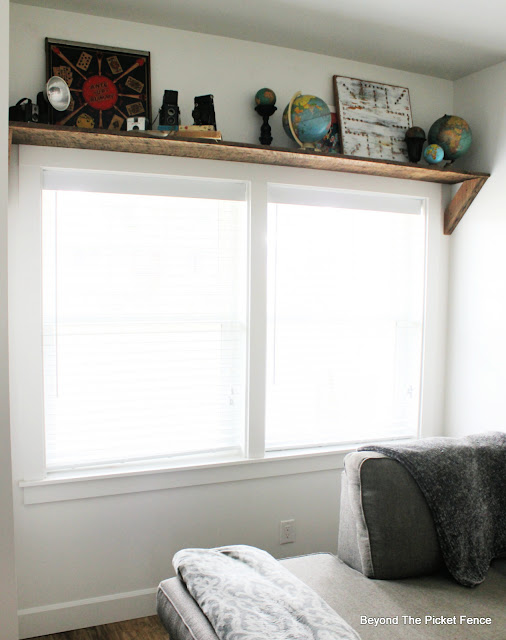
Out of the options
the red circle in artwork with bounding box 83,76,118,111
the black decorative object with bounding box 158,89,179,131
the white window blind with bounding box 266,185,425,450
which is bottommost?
the white window blind with bounding box 266,185,425,450

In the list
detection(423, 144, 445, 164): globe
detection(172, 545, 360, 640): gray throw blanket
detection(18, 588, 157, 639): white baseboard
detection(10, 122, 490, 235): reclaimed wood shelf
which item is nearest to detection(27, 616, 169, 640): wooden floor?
detection(18, 588, 157, 639): white baseboard

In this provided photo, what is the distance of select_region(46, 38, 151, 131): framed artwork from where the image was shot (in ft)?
7.29

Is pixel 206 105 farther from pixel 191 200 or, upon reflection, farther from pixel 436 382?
pixel 436 382

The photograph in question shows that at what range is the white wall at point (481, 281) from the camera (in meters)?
2.71

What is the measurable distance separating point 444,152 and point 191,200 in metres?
1.32

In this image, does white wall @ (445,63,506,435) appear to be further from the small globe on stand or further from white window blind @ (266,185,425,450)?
the small globe on stand

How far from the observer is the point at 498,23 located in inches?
91.1

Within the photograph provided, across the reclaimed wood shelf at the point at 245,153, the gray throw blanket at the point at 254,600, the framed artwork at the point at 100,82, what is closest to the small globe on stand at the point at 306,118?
the reclaimed wood shelf at the point at 245,153

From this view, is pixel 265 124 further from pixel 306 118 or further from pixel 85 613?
pixel 85 613

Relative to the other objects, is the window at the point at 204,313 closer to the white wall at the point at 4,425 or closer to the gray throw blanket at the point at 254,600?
the white wall at the point at 4,425

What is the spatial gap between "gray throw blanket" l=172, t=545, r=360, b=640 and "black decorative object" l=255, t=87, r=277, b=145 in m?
1.76

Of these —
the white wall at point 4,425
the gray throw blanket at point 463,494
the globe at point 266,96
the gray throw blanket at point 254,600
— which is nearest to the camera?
the gray throw blanket at point 254,600

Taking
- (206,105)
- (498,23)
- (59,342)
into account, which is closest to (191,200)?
(206,105)

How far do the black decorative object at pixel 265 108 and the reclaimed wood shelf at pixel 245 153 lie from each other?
0.39ft
